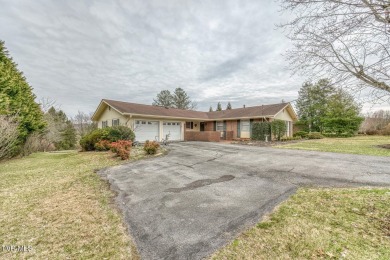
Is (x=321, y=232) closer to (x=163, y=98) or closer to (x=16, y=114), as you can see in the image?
(x=16, y=114)

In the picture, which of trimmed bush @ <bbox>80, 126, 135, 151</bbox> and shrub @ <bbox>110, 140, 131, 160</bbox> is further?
trimmed bush @ <bbox>80, 126, 135, 151</bbox>

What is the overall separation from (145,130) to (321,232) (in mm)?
16112

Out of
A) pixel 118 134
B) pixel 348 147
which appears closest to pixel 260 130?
pixel 348 147

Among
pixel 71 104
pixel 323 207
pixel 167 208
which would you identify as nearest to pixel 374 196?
pixel 323 207

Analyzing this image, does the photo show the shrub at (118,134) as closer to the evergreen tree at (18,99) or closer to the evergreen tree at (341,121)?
the evergreen tree at (18,99)

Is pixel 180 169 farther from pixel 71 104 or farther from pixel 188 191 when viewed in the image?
pixel 71 104

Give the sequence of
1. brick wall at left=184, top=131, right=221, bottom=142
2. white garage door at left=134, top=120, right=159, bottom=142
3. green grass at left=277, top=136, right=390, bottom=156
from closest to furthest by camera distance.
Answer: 1. green grass at left=277, top=136, right=390, bottom=156
2. white garage door at left=134, top=120, right=159, bottom=142
3. brick wall at left=184, top=131, right=221, bottom=142

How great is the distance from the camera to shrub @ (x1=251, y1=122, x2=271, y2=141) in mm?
17828

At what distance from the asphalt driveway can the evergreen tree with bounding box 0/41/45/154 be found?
31.2 feet

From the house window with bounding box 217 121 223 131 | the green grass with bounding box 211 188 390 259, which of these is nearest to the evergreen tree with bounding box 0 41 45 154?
the green grass with bounding box 211 188 390 259

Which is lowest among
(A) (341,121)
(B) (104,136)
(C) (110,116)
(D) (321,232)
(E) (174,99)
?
(D) (321,232)

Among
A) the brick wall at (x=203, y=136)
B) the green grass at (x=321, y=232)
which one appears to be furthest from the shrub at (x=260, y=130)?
the green grass at (x=321, y=232)

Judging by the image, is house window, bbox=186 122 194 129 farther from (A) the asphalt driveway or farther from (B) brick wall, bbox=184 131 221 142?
(A) the asphalt driveway

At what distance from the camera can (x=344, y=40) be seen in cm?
332
